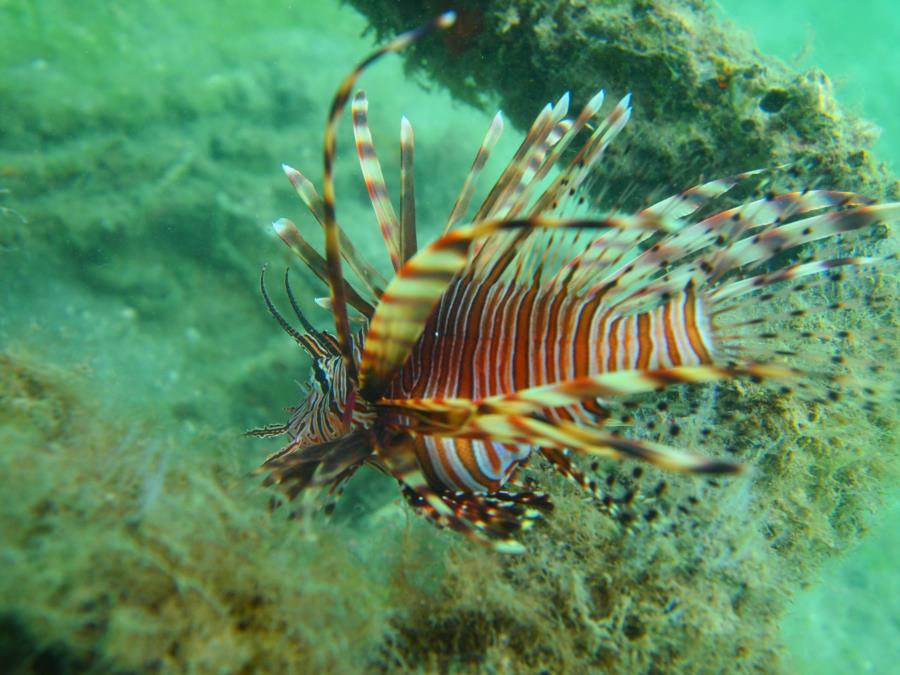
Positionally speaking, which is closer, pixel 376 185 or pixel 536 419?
pixel 536 419

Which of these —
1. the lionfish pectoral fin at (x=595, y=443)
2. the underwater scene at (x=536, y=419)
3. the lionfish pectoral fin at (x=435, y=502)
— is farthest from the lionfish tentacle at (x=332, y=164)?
the lionfish pectoral fin at (x=595, y=443)

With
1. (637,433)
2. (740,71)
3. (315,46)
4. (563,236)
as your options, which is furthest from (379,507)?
(315,46)

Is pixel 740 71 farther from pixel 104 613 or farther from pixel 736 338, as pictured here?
pixel 104 613

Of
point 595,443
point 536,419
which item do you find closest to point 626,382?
point 595,443

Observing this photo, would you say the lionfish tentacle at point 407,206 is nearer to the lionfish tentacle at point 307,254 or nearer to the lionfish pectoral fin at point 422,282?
the lionfish tentacle at point 307,254

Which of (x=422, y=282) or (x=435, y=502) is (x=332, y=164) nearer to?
(x=422, y=282)

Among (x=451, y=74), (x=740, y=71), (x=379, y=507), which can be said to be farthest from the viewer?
(x=379, y=507)
